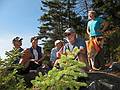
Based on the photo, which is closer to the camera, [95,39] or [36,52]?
[95,39]

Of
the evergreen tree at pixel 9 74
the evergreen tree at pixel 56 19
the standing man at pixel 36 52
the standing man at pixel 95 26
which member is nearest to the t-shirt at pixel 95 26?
the standing man at pixel 95 26

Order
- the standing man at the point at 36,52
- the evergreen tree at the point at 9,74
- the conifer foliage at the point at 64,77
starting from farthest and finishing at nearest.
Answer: the standing man at the point at 36,52 < the evergreen tree at the point at 9,74 < the conifer foliage at the point at 64,77

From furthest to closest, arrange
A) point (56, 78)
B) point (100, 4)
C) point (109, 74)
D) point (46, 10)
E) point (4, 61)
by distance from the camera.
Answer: point (46, 10)
point (100, 4)
point (109, 74)
point (4, 61)
point (56, 78)

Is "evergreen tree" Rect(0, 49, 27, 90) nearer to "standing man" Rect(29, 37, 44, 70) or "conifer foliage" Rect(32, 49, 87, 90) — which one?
"conifer foliage" Rect(32, 49, 87, 90)

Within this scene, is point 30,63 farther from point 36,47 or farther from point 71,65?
point 71,65

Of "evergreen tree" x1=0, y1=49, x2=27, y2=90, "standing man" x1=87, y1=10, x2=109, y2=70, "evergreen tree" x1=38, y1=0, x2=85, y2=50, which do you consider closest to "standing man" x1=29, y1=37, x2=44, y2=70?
"standing man" x1=87, y1=10, x2=109, y2=70

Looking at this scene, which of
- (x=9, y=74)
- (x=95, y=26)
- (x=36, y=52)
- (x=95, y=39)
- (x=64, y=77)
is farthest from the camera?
(x=36, y=52)

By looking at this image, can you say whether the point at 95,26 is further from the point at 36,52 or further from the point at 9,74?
the point at 9,74

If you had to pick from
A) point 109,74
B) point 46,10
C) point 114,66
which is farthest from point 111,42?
point 46,10

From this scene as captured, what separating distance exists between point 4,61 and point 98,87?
3.62m

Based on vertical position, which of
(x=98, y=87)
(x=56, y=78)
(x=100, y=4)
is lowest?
(x=98, y=87)

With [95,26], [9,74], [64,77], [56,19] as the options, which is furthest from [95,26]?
[56,19]

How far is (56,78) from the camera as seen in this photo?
4.36 m

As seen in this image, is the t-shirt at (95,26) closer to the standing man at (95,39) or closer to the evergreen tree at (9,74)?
the standing man at (95,39)
